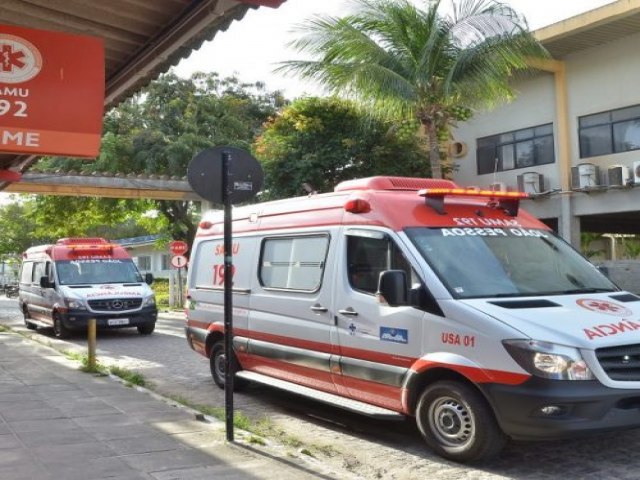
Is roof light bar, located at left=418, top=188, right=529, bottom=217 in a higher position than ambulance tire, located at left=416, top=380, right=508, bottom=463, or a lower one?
higher

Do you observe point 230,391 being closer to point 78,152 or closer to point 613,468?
point 78,152

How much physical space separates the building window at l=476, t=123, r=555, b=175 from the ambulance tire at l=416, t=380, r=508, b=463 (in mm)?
13742

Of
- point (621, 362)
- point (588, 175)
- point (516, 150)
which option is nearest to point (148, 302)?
point (516, 150)

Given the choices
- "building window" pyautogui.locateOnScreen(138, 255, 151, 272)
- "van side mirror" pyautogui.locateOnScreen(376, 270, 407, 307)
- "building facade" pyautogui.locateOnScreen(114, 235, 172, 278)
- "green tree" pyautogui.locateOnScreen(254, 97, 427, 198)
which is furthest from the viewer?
"building window" pyautogui.locateOnScreen(138, 255, 151, 272)

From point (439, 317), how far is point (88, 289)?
11942 millimetres

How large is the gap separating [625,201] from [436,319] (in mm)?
12591

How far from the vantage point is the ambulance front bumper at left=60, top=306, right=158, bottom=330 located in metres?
14.9

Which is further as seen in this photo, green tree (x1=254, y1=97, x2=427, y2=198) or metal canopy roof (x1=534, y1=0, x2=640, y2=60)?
green tree (x1=254, y1=97, x2=427, y2=198)

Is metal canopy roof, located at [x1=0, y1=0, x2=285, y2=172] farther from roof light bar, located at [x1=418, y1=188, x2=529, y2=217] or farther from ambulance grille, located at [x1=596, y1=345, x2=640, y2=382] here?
ambulance grille, located at [x1=596, y1=345, x2=640, y2=382]

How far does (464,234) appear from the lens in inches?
231

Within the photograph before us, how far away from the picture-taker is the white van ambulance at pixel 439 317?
4691 millimetres

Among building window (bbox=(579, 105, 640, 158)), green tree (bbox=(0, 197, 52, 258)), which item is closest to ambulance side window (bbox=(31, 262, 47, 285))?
building window (bbox=(579, 105, 640, 158))

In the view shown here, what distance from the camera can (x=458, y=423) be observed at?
517cm

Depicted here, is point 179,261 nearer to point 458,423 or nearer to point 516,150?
point 516,150
